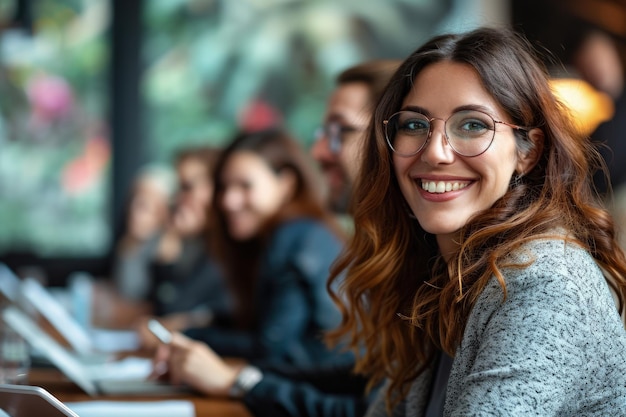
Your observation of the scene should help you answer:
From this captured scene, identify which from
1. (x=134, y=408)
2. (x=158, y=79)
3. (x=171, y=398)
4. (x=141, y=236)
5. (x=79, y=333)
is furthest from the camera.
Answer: (x=158, y=79)

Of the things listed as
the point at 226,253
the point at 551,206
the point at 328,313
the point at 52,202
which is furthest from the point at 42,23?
the point at 551,206

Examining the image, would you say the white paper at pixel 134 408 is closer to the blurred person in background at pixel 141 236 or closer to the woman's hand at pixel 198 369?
the woman's hand at pixel 198 369

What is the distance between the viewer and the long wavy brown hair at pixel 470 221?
1.31 m

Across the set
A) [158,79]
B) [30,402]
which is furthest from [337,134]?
[158,79]

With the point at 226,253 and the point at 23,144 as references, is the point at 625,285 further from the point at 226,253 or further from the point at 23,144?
the point at 23,144

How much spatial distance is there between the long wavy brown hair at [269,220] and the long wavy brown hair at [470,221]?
131 centimetres

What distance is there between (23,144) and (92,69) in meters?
0.71

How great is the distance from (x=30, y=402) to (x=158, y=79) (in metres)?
4.97

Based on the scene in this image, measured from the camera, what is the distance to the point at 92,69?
6098 millimetres

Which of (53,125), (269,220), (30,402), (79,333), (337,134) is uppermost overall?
(53,125)

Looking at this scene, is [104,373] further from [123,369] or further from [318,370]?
[318,370]

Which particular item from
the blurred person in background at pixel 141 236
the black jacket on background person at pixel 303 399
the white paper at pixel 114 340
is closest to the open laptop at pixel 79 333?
the white paper at pixel 114 340

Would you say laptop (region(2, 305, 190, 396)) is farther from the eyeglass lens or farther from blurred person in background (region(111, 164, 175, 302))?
blurred person in background (region(111, 164, 175, 302))

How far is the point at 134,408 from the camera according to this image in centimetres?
186
